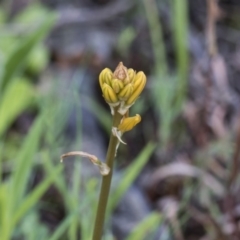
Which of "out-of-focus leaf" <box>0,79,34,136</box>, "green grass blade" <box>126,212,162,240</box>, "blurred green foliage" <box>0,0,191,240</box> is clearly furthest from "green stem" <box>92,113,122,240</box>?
"out-of-focus leaf" <box>0,79,34,136</box>

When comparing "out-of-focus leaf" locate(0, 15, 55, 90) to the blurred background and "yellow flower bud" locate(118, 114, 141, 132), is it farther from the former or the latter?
"yellow flower bud" locate(118, 114, 141, 132)

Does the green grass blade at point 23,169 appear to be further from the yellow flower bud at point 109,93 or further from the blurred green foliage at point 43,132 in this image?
the yellow flower bud at point 109,93

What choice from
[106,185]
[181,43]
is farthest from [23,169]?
[181,43]

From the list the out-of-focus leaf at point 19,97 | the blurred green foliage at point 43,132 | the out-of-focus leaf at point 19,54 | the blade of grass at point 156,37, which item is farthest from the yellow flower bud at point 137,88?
the blade of grass at point 156,37

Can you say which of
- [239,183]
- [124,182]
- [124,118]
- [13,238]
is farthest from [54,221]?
[124,118]

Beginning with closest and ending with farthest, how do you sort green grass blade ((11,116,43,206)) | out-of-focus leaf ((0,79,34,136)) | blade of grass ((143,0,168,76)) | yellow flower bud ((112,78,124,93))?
yellow flower bud ((112,78,124,93))
green grass blade ((11,116,43,206))
out-of-focus leaf ((0,79,34,136))
blade of grass ((143,0,168,76))

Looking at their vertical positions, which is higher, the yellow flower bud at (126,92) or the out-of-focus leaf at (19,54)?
the yellow flower bud at (126,92)

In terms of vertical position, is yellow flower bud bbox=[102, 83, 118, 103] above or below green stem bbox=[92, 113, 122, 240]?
above

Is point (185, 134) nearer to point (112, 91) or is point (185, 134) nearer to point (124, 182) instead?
point (124, 182)
